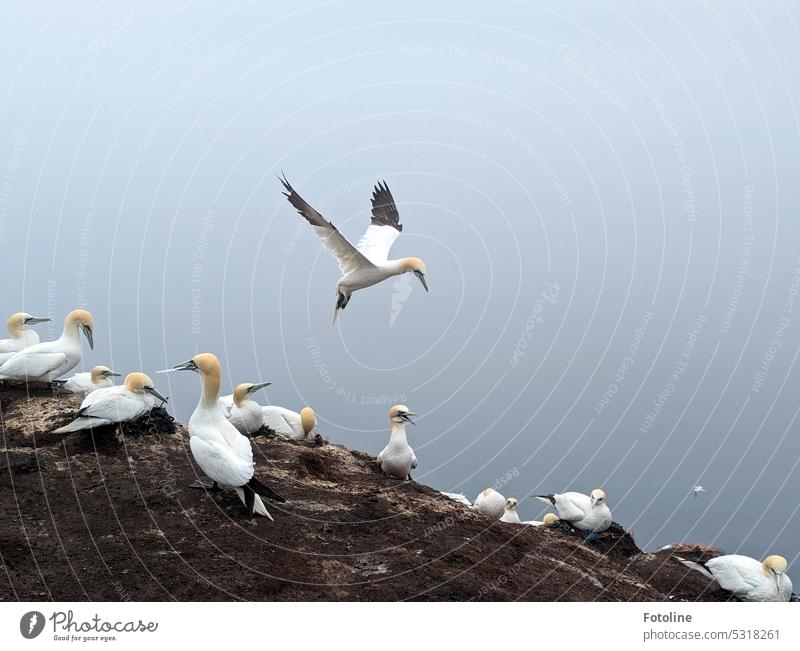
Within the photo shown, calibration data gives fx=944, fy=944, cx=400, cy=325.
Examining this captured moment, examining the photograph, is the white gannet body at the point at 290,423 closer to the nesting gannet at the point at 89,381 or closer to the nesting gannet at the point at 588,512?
the nesting gannet at the point at 89,381

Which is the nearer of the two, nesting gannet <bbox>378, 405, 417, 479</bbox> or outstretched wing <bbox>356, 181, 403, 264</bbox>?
nesting gannet <bbox>378, 405, 417, 479</bbox>

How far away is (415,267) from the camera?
15.2m

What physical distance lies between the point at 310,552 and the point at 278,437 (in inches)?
218

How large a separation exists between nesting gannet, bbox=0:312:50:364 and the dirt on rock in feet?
7.45

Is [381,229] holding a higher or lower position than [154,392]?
higher

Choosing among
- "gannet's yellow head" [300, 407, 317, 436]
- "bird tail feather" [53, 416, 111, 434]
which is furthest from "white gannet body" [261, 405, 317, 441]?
"bird tail feather" [53, 416, 111, 434]

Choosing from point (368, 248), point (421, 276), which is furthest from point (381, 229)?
point (421, 276)

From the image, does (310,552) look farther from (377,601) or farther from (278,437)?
(278,437)

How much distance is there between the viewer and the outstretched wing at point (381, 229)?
54.6 ft

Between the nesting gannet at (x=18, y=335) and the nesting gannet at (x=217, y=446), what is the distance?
6.45 meters

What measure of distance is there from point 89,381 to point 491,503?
732 cm

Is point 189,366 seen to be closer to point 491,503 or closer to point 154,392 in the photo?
point 154,392

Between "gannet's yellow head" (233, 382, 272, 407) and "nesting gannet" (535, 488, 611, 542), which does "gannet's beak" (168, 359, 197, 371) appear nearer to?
"gannet's yellow head" (233, 382, 272, 407)

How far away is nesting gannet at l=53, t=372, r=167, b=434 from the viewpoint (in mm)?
12250
